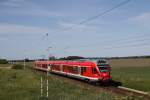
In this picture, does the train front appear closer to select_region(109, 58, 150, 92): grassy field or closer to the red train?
the red train

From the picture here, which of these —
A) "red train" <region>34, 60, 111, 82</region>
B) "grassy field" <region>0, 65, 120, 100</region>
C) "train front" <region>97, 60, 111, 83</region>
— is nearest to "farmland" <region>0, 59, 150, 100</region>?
"grassy field" <region>0, 65, 120, 100</region>

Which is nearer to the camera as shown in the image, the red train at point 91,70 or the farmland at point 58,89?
the farmland at point 58,89

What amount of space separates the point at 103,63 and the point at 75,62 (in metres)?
9.70

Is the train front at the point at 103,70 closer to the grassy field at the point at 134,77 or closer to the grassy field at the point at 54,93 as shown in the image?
the grassy field at the point at 134,77

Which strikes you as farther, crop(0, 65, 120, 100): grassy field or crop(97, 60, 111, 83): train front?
crop(97, 60, 111, 83): train front

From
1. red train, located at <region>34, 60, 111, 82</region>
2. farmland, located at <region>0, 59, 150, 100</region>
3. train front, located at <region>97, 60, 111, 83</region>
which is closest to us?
farmland, located at <region>0, 59, 150, 100</region>

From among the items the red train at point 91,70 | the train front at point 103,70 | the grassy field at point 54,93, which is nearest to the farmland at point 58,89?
the grassy field at point 54,93

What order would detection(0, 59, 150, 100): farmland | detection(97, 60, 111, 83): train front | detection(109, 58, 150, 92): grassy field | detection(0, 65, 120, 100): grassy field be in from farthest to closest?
detection(97, 60, 111, 83): train front < detection(109, 58, 150, 92): grassy field < detection(0, 59, 150, 100): farmland < detection(0, 65, 120, 100): grassy field

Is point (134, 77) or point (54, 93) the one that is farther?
point (134, 77)

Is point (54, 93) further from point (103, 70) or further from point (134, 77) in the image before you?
point (134, 77)

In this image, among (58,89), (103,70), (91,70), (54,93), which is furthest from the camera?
(91,70)

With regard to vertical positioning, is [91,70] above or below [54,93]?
above

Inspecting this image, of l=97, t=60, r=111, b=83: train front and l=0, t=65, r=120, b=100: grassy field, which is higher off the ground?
l=97, t=60, r=111, b=83: train front

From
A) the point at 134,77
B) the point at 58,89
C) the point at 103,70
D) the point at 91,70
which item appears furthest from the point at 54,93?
the point at 134,77
